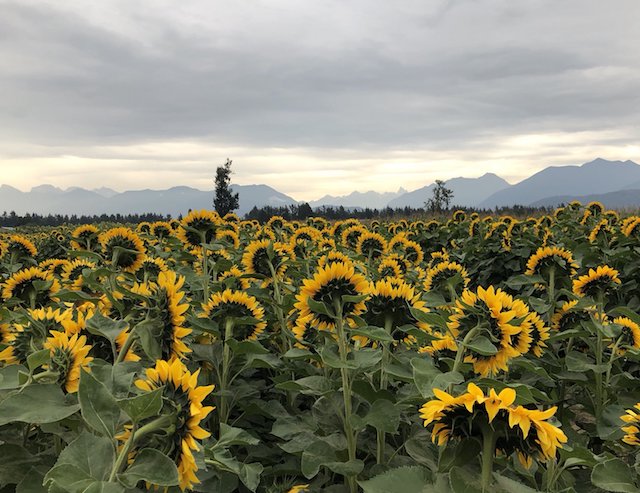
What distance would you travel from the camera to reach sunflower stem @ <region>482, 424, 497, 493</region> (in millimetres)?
1143

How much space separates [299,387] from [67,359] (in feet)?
3.06

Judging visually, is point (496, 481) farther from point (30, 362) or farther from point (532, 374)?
point (532, 374)

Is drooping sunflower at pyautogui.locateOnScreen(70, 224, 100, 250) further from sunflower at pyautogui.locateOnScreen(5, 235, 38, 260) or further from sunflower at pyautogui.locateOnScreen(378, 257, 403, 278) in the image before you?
sunflower at pyautogui.locateOnScreen(378, 257, 403, 278)

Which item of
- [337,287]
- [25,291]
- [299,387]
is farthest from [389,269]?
[25,291]

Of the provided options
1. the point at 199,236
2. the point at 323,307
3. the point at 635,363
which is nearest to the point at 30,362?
the point at 323,307

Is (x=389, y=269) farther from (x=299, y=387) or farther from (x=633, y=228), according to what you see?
(x=633, y=228)

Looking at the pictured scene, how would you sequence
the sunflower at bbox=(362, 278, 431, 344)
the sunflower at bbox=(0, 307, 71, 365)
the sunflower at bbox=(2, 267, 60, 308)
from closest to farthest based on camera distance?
the sunflower at bbox=(0, 307, 71, 365), the sunflower at bbox=(362, 278, 431, 344), the sunflower at bbox=(2, 267, 60, 308)

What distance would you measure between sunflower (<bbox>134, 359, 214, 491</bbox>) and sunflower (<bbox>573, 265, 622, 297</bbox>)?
10.1 feet

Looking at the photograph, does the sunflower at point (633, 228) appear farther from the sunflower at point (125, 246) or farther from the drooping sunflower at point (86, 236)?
the drooping sunflower at point (86, 236)

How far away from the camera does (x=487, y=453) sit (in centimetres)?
116

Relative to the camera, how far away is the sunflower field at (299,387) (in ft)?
3.60

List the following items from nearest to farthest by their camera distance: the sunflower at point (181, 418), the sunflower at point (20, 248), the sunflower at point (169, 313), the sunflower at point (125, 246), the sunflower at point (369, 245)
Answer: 1. the sunflower at point (181, 418)
2. the sunflower at point (169, 313)
3. the sunflower at point (125, 246)
4. the sunflower at point (20, 248)
5. the sunflower at point (369, 245)

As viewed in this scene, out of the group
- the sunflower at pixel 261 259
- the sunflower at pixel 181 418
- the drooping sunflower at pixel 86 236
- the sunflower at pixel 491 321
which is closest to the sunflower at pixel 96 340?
the sunflower at pixel 181 418

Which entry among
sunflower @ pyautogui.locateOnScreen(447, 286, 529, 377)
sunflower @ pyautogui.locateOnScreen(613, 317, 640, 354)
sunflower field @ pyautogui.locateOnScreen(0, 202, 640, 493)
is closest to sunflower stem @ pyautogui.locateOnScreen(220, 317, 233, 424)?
sunflower field @ pyautogui.locateOnScreen(0, 202, 640, 493)
